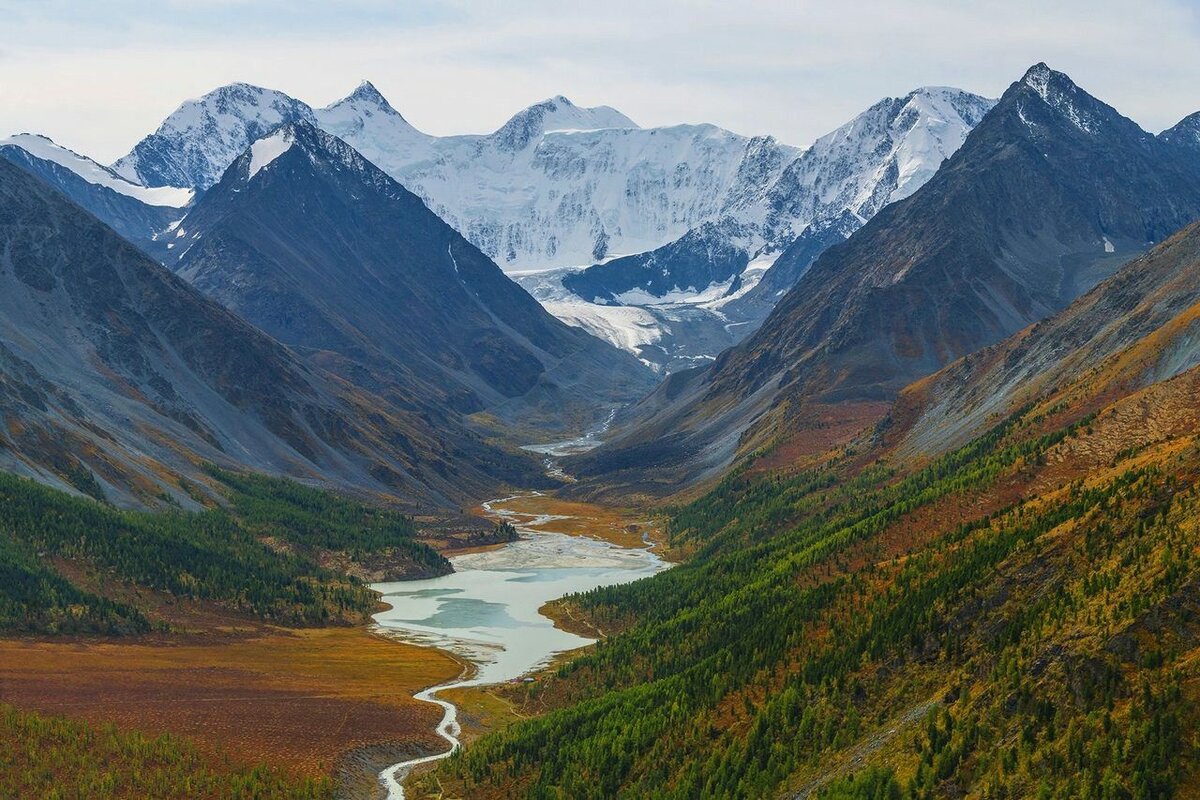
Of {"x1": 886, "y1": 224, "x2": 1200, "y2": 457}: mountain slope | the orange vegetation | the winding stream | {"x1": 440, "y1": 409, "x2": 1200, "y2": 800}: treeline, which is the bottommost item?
the winding stream

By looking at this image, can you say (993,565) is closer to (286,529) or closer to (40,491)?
(40,491)

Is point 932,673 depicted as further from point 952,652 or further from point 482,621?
point 482,621

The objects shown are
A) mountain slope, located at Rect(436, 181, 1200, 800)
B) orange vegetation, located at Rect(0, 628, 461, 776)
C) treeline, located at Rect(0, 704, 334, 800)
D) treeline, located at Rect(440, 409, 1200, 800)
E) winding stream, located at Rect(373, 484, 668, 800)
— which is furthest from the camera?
winding stream, located at Rect(373, 484, 668, 800)

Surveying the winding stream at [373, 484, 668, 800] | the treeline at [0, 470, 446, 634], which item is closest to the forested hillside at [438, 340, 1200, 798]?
the winding stream at [373, 484, 668, 800]

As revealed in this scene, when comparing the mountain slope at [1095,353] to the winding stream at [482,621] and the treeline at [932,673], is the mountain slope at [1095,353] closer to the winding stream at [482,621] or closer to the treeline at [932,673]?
the treeline at [932,673]

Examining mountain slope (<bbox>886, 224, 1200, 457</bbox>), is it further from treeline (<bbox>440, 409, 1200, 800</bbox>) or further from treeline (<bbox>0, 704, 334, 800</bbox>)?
treeline (<bbox>0, 704, 334, 800</bbox>)

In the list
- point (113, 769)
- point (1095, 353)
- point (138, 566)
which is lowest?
point (113, 769)

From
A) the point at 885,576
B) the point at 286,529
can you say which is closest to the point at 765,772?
the point at 885,576

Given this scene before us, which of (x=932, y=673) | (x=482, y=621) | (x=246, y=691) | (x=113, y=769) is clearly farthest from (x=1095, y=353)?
(x=113, y=769)
